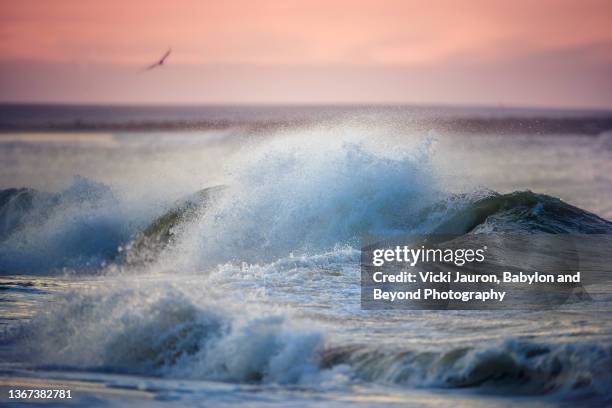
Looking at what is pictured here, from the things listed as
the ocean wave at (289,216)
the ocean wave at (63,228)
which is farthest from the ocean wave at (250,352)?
the ocean wave at (63,228)

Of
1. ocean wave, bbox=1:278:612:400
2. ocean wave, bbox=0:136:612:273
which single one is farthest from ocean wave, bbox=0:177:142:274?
ocean wave, bbox=1:278:612:400

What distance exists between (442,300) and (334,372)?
324 centimetres

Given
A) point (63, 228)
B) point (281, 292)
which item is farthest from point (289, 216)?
point (281, 292)

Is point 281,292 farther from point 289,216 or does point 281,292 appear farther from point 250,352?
point 289,216

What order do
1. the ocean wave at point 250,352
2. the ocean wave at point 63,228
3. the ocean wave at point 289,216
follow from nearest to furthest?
the ocean wave at point 250,352
the ocean wave at point 289,216
the ocean wave at point 63,228

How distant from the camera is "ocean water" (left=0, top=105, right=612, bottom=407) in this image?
873cm

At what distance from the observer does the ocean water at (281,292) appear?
8.73m

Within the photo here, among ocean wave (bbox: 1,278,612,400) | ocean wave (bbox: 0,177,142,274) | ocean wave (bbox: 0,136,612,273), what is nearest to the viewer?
ocean wave (bbox: 1,278,612,400)

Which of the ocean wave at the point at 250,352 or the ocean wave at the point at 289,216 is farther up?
the ocean wave at the point at 289,216

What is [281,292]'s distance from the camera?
39.7ft

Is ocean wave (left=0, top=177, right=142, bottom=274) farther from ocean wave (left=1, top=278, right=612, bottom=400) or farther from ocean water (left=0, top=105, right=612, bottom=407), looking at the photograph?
ocean wave (left=1, top=278, right=612, bottom=400)

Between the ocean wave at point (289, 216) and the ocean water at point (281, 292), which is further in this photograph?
the ocean wave at point (289, 216)

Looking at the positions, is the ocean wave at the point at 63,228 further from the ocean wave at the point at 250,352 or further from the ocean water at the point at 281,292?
the ocean wave at the point at 250,352

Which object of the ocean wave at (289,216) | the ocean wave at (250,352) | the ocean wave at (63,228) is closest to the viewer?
the ocean wave at (250,352)
